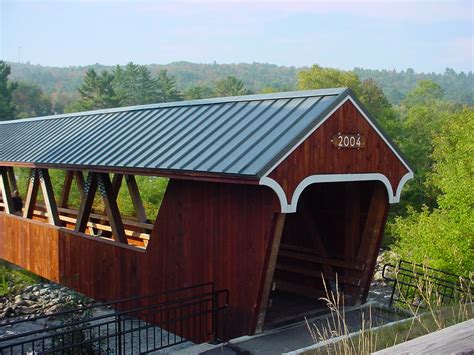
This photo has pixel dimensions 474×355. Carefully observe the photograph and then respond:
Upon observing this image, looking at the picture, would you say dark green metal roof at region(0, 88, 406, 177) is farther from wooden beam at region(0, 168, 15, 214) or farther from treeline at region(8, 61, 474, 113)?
treeline at region(8, 61, 474, 113)

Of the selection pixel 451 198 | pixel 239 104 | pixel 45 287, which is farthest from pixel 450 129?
pixel 239 104

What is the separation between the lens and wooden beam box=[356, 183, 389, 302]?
10.0 meters

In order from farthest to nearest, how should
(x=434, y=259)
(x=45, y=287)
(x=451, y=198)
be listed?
(x=45, y=287) < (x=451, y=198) < (x=434, y=259)

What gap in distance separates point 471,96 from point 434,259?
13095 centimetres

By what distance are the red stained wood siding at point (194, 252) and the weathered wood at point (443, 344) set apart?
6116mm

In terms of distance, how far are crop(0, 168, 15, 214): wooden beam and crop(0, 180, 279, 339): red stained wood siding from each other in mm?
3462

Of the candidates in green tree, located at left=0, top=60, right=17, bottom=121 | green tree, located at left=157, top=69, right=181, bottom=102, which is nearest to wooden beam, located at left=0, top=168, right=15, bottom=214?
green tree, located at left=0, top=60, right=17, bottom=121

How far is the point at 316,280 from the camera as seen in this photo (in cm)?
1129

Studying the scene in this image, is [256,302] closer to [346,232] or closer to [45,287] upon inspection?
[346,232]

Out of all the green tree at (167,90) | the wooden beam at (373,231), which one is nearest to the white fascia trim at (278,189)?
the wooden beam at (373,231)

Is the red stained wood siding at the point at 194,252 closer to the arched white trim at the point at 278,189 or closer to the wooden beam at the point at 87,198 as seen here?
the arched white trim at the point at 278,189

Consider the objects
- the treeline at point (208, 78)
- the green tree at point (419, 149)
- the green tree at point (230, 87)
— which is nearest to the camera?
the green tree at point (419, 149)

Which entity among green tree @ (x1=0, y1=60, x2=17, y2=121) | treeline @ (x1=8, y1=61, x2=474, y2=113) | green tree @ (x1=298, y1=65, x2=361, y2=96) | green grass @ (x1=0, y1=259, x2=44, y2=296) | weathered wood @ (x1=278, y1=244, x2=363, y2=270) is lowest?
green grass @ (x1=0, y1=259, x2=44, y2=296)

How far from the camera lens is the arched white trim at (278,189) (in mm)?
7756
